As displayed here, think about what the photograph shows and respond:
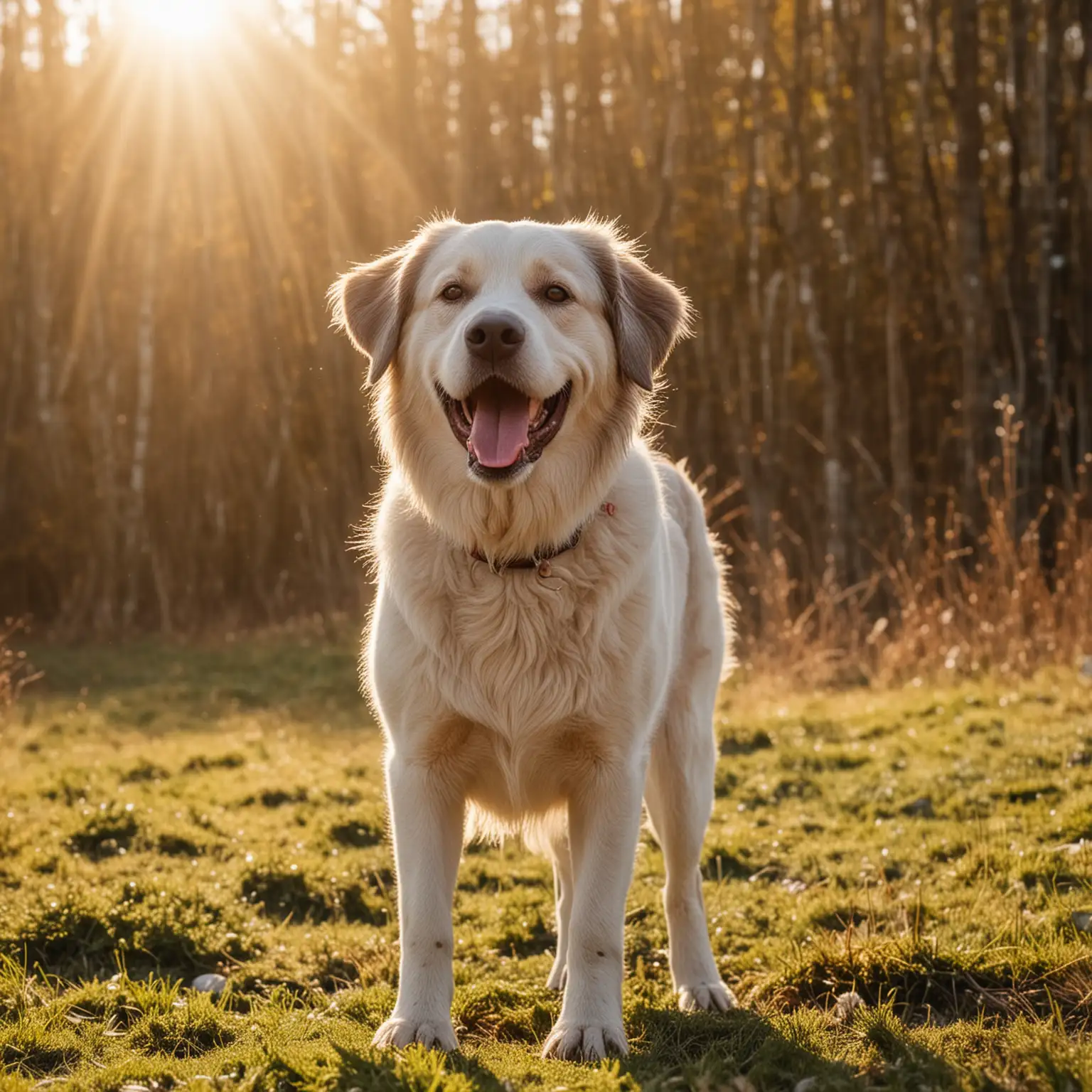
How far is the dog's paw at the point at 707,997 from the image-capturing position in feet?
11.6

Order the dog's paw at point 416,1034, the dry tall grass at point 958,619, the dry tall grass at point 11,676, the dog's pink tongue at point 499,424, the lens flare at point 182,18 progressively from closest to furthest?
the dog's paw at point 416,1034 → the dog's pink tongue at point 499,424 → the dry tall grass at point 958,619 → the dry tall grass at point 11,676 → the lens flare at point 182,18

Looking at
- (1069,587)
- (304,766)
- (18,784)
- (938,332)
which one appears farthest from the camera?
(938,332)

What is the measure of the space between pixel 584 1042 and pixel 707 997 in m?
0.70

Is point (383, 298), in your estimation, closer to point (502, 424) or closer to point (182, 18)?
point (502, 424)

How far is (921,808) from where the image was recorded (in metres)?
5.63

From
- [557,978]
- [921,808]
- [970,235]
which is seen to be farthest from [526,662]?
[970,235]

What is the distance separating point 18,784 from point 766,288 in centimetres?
1042

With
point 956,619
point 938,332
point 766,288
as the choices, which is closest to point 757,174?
point 766,288

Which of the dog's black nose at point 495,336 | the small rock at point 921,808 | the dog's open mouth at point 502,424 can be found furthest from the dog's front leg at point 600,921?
the small rock at point 921,808

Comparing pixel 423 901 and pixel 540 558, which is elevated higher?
pixel 540 558

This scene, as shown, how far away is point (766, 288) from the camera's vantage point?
47.1 feet

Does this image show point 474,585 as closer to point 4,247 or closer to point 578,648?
point 578,648

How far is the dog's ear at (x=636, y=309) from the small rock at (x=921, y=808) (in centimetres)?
285

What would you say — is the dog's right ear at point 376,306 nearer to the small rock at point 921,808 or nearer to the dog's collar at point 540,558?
the dog's collar at point 540,558
